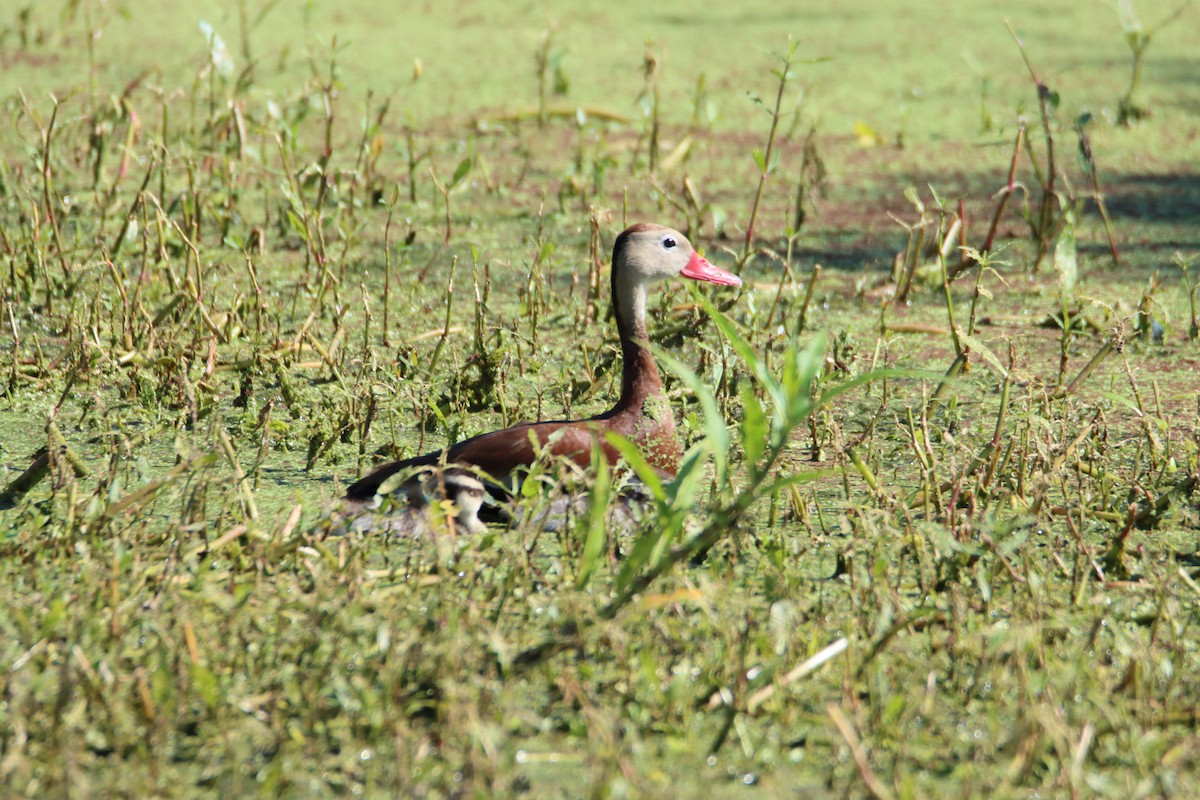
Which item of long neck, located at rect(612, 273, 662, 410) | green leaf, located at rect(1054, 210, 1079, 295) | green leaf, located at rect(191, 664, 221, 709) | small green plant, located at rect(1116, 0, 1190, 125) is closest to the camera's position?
green leaf, located at rect(191, 664, 221, 709)

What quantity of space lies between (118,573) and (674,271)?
176 cm

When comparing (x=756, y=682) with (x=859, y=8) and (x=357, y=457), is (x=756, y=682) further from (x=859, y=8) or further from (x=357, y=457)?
(x=859, y=8)

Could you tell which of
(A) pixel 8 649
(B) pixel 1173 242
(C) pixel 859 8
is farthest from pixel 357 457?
(C) pixel 859 8

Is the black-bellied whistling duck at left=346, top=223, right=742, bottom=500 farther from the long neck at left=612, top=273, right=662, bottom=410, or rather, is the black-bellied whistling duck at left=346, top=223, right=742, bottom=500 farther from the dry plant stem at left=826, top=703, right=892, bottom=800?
the dry plant stem at left=826, top=703, right=892, bottom=800

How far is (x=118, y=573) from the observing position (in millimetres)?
2730

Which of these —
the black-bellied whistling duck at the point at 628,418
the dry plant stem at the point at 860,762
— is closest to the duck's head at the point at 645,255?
the black-bellied whistling duck at the point at 628,418

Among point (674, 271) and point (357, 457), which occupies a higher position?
point (674, 271)

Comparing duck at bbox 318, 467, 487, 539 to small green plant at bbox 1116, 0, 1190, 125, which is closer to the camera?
duck at bbox 318, 467, 487, 539

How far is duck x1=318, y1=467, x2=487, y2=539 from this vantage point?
3055mm

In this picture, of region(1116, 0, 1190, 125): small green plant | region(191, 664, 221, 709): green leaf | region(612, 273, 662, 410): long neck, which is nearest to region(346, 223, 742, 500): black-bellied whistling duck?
region(612, 273, 662, 410): long neck

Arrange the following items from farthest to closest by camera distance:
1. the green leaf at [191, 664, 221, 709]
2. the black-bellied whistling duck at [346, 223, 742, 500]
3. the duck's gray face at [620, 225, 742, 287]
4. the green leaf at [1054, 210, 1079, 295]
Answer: the green leaf at [1054, 210, 1079, 295] < the duck's gray face at [620, 225, 742, 287] < the black-bellied whistling duck at [346, 223, 742, 500] < the green leaf at [191, 664, 221, 709]

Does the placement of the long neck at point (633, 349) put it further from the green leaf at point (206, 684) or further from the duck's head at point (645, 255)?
the green leaf at point (206, 684)

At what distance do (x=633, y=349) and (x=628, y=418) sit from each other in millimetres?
212

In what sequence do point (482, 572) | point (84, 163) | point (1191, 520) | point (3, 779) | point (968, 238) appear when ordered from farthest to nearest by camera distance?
point (84, 163), point (968, 238), point (1191, 520), point (482, 572), point (3, 779)
